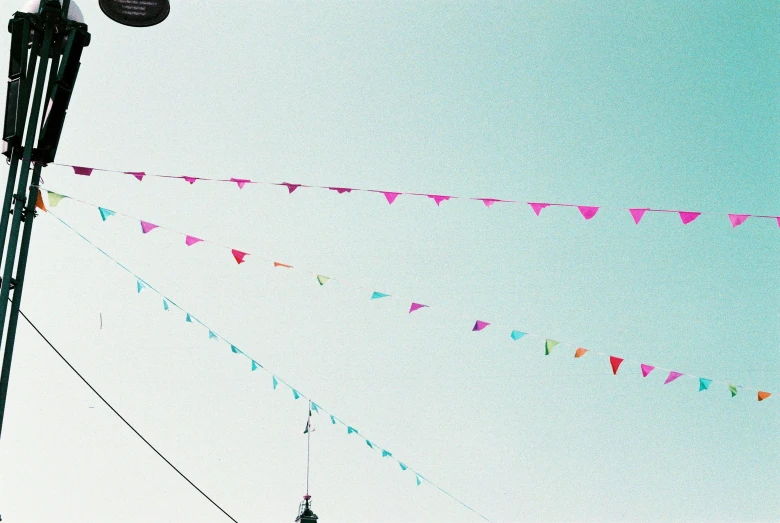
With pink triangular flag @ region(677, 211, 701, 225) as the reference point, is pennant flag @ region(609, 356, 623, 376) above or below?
below

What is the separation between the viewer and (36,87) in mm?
6723

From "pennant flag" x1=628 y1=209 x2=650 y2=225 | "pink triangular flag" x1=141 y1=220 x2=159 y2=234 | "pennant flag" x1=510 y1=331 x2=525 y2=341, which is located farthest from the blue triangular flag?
"pink triangular flag" x1=141 y1=220 x2=159 y2=234

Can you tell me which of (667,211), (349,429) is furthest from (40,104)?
(349,429)

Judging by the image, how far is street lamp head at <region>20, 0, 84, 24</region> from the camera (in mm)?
6770

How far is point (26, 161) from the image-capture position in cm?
659

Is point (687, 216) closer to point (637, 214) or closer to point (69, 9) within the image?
point (637, 214)

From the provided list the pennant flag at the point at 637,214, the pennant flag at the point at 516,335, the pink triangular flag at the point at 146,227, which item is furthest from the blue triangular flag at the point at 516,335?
the pink triangular flag at the point at 146,227

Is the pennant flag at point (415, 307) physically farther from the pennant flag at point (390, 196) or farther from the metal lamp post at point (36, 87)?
the metal lamp post at point (36, 87)

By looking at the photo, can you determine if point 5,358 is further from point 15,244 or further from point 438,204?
point 438,204

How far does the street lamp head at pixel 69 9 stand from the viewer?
6770 millimetres

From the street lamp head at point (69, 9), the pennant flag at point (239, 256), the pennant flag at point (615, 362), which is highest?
the street lamp head at point (69, 9)

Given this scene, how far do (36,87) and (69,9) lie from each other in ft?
2.34

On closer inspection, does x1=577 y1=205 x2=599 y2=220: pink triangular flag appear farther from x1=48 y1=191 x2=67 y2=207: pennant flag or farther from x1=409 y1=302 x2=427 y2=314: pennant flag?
x1=48 y1=191 x2=67 y2=207: pennant flag

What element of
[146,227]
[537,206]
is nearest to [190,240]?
[146,227]
